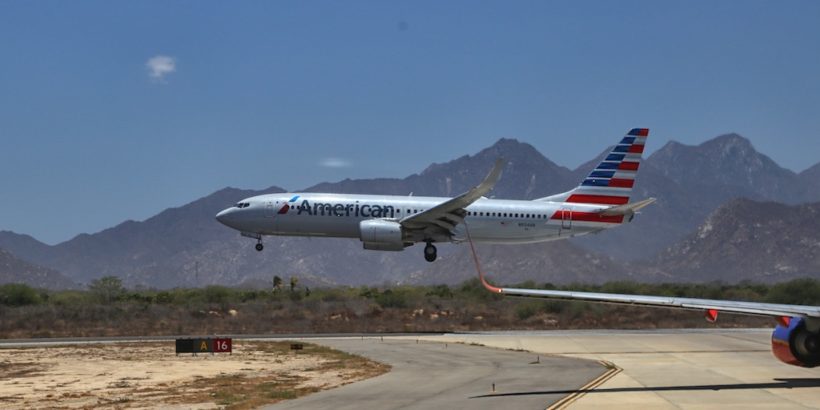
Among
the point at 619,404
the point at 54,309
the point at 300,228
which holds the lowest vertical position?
the point at 619,404

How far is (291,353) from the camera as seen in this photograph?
125 feet

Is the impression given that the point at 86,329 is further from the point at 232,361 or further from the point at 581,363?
the point at 581,363

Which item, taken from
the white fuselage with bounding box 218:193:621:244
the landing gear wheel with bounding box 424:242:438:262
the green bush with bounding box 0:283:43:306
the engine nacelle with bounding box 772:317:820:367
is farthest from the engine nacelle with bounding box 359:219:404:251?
the engine nacelle with bounding box 772:317:820:367

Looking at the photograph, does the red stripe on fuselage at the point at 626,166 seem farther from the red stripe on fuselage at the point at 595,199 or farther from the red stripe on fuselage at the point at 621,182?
the red stripe on fuselage at the point at 595,199

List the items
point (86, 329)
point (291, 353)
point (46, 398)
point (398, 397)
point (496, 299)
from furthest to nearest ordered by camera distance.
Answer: point (496, 299), point (86, 329), point (291, 353), point (46, 398), point (398, 397)

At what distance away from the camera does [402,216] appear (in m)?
55.4

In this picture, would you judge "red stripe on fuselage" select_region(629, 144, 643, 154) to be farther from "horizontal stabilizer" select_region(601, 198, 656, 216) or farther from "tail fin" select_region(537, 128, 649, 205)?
"horizontal stabilizer" select_region(601, 198, 656, 216)

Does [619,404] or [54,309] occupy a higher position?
[54,309]

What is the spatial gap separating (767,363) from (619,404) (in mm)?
11167

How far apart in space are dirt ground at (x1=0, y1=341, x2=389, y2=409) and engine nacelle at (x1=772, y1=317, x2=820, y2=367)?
1118cm

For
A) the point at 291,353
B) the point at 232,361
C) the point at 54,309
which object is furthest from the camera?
the point at 54,309

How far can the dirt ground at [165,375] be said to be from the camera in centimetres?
2431

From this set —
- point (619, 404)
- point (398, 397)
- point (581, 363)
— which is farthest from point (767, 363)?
point (398, 397)

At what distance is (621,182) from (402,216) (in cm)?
1406
